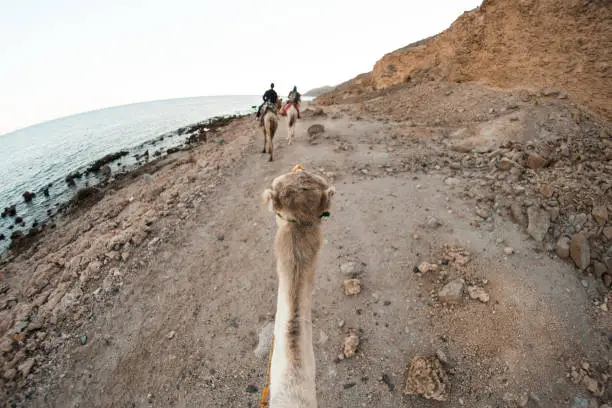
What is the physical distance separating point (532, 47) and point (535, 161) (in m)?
7.90

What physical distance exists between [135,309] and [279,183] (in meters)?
4.79

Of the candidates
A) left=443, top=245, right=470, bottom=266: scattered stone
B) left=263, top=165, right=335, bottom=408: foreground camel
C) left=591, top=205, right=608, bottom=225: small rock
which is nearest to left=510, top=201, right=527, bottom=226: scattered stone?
left=591, top=205, right=608, bottom=225: small rock

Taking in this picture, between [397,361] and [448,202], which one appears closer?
[397,361]

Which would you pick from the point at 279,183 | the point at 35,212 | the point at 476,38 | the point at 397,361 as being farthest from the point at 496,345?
the point at 35,212

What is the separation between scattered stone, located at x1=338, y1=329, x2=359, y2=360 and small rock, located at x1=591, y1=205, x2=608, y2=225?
16.4ft

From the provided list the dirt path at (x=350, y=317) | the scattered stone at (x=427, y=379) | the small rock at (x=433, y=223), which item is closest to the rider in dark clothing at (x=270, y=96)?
the dirt path at (x=350, y=317)

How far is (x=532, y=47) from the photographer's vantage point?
11.3 m

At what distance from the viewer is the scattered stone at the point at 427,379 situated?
135 inches

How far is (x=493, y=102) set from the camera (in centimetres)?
1128

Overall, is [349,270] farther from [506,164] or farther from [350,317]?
[506,164]

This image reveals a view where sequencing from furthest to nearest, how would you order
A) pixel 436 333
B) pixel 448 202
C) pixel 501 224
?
pixel 448 202 < pixel 501 224 < pixel 436 333

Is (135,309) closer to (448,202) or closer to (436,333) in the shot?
(436,333)

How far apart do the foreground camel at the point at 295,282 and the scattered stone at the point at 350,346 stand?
84.2 inches

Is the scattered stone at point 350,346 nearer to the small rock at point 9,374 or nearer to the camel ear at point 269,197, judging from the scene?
the camel ear at point 269,197
